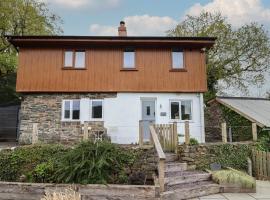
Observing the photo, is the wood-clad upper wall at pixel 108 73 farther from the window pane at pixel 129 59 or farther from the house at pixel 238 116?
the house at pixel 238 116

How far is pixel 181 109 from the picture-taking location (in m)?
14.8

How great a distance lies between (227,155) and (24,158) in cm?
780

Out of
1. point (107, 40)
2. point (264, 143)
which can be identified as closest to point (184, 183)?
point (264, 143)

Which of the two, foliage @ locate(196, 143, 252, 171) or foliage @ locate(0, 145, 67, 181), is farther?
foliage @ locate(196, 143, 252, 171)

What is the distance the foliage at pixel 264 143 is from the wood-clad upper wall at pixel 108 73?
154 inches

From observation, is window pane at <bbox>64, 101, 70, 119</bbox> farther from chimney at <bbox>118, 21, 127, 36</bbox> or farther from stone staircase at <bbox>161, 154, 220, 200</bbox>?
stone staircase at <bbox>161, 154, 220, 200</bbox>

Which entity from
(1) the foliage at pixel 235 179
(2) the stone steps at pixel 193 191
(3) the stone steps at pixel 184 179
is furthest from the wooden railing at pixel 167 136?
(1) the foliage at pixel 235 179

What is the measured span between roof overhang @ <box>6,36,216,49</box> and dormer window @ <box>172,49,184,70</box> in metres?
0.37

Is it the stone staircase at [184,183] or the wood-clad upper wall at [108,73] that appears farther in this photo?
the wood-clad upper wall at [108,73]

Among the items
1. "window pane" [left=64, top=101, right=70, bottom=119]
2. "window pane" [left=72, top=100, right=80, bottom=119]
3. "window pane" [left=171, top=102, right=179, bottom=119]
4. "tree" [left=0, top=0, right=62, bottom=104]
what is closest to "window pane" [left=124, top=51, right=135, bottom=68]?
"window pane" [left=171, top=102, right=179, bottom=119]

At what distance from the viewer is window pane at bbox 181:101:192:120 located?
1473 cm

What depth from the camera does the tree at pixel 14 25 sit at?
72.2 feet

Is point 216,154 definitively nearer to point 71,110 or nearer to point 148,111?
point 148,111

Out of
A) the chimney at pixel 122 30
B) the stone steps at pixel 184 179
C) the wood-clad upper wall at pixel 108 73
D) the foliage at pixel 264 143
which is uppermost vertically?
the chimney at pixel 122 30
